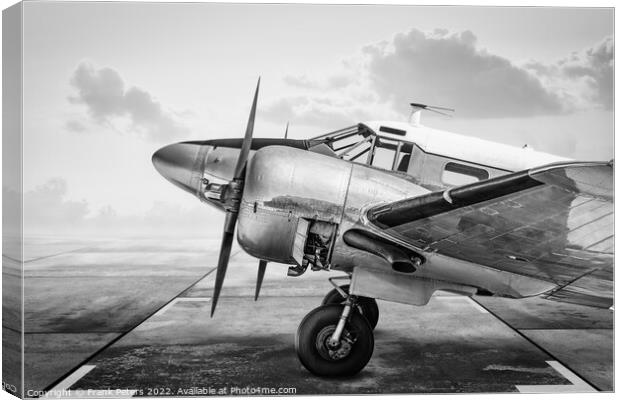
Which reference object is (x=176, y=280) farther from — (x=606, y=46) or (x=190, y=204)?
(x=606, y=46)

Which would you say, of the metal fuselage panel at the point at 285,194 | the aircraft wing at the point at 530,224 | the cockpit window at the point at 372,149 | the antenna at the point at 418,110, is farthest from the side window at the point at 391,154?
the aircraft wing at the point at 530,224

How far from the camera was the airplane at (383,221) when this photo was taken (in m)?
5.12

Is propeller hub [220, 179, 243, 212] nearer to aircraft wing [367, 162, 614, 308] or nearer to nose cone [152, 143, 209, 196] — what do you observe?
nose cone [152, 143, 209, 196]

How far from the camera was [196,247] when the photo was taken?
36.3 feet

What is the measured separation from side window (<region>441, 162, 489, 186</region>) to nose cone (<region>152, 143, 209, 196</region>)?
2.49 m

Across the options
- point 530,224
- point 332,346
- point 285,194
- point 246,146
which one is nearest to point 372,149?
point 285,194

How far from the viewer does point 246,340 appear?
7207 mm

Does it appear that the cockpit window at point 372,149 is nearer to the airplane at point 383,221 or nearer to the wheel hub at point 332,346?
the airplane at point 383,221

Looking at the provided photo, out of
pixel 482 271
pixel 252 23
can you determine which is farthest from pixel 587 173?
pixel 252 23

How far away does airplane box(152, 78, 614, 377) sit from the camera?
16.8 feet

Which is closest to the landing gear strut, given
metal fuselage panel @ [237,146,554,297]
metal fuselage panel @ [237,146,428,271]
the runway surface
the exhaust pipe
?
the runway surface

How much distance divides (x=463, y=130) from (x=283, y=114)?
2.27 metres

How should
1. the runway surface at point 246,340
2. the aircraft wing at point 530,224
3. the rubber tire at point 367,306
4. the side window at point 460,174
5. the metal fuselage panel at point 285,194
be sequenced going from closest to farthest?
the aircraft wing at point 530,224 < the metal fuselage panel at point 285,194 < the runway surface at point 246,340 < the side window at point 460,174 < the rubber tire at point 367,306

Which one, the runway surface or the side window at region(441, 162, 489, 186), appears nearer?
the runway surface
